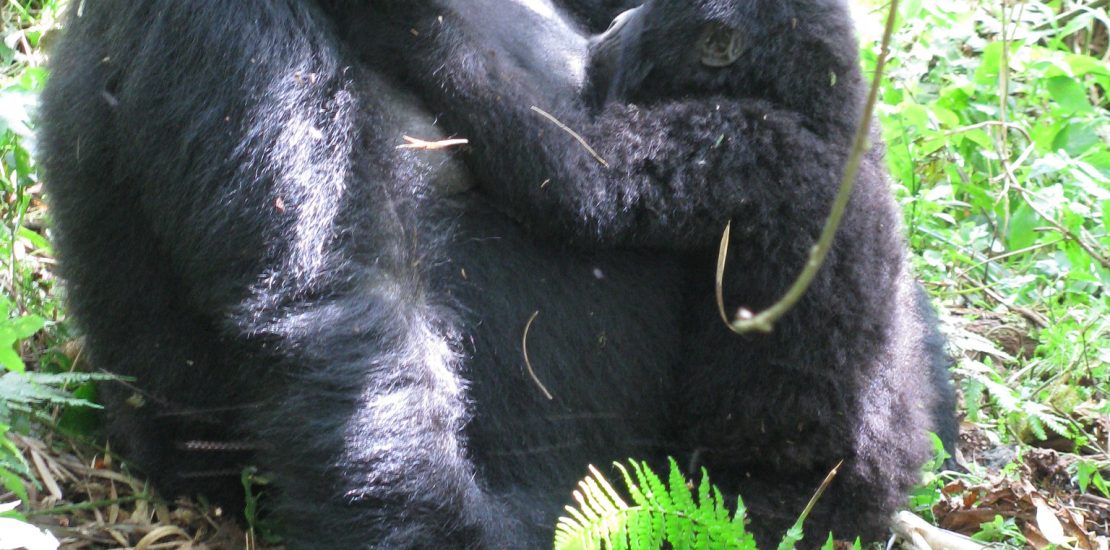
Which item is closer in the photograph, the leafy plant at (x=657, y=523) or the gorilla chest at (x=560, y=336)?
the leafy plant at (x=657, y=523)

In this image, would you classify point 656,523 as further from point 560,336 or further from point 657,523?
point 560,336

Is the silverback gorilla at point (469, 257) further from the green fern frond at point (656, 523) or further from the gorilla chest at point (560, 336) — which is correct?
the green fern frond at point (656, 523)

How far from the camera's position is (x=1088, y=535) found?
2467mm

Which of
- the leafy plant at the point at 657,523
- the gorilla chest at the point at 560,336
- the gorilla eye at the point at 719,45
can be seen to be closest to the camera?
the leafy plant at the point at 657,523

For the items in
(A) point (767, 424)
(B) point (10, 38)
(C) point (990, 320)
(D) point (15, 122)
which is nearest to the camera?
(A) point (767, 424)

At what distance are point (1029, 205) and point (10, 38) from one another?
2.91 m

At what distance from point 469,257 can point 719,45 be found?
663 mm

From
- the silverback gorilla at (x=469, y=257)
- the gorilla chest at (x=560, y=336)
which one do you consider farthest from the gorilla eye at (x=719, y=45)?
the gorilla chest at (x=560, y=336)

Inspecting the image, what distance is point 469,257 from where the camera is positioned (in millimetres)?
2162

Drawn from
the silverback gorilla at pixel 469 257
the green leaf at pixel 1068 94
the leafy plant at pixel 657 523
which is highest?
the silverback gorilla at pixel 469 257

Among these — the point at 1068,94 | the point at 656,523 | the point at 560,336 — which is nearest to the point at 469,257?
the point at 560,336

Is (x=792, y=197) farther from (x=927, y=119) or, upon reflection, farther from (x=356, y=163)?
(x=927, y=119)

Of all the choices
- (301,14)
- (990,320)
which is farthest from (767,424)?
(990,320)

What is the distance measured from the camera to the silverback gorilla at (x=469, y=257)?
1.90m
